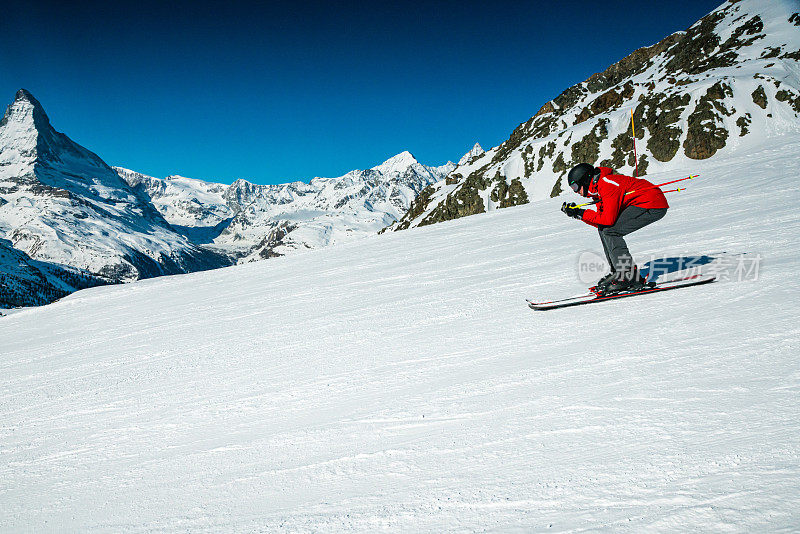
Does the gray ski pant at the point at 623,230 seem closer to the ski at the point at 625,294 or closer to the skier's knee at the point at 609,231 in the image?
the skier's knee at the point at 609,231

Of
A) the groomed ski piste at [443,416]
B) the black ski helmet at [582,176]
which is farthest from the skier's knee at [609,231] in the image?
the groomed ski piste at [443,416]

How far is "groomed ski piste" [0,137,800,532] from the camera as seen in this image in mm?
2305

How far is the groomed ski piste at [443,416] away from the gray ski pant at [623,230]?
49cm

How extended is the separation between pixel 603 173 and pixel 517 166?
3522 inches

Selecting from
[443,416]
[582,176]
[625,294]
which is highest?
[582,176]

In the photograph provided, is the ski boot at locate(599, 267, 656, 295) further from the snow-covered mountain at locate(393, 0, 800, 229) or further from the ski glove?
the snow-covered mountain at locate(393, 0, 800, 229)

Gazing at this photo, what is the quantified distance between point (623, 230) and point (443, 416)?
12.5 feet

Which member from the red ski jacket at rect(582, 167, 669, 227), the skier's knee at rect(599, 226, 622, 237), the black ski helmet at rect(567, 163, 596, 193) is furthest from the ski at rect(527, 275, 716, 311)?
the black ski helmet at rect(567, 163, 596, 193)

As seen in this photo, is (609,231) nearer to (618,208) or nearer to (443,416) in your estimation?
(618,208)

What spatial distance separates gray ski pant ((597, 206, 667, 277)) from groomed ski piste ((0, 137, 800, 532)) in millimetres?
491

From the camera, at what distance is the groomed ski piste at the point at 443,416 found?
230 cm

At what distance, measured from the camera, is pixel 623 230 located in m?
5.57

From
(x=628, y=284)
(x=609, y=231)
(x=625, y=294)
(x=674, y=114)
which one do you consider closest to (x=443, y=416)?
(x=625, y=294)

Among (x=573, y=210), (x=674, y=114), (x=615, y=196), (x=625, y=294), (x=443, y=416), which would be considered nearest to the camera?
(x=443, y=416)
